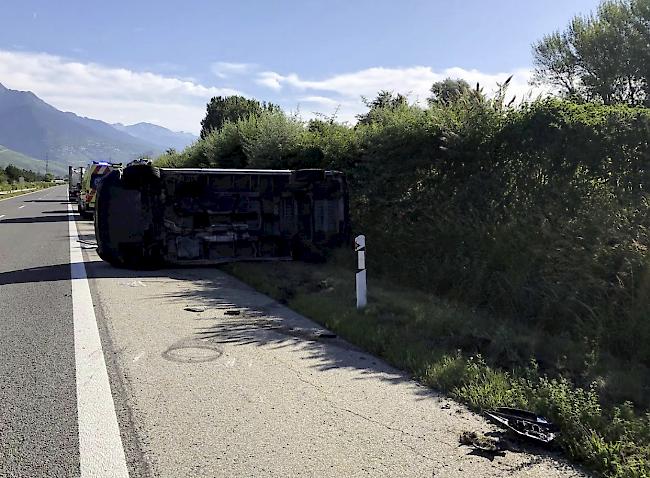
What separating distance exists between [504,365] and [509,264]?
293cm

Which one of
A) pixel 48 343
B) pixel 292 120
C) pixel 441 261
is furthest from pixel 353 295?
pixel 292 120

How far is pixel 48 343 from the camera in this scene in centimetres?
652

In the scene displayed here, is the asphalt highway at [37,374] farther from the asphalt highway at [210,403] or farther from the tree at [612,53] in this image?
the tree at [612,53]

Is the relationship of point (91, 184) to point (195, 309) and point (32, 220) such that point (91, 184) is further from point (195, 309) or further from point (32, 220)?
point (195, 309)

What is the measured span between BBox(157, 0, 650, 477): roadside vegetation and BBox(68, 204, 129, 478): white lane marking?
2.71 m

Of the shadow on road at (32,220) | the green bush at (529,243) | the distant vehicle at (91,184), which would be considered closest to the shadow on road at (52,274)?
the green bush at (529,243)

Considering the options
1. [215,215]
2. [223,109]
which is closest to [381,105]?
[215,215]

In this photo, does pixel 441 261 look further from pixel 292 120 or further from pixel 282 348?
pixel 292 120

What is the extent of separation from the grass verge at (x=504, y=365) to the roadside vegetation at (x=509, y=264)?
0.02 metres

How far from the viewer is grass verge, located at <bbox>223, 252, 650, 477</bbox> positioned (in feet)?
13.7

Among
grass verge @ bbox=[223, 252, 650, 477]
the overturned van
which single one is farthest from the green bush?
the overturned van

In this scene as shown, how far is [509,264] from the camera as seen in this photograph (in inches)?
340

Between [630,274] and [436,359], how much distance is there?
268 centimetres

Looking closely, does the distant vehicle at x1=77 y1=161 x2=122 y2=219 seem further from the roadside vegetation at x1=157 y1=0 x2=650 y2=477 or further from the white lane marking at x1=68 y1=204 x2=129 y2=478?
the white lane marking at x1=68 y1=204 x2=129 y2=478
